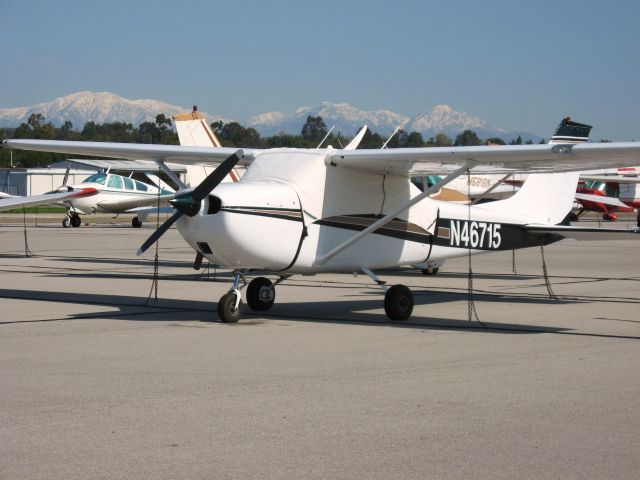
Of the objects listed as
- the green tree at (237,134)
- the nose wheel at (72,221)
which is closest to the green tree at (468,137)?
the green tree at (237,134)

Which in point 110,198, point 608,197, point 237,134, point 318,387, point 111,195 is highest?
point 318,387

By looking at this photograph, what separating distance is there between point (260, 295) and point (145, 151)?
3.38 meters

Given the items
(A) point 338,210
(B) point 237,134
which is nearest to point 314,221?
(A) point 338,210

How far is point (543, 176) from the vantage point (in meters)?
16.6

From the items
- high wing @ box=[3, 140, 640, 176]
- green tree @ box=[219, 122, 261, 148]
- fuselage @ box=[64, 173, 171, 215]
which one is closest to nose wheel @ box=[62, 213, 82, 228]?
fuselage @ box=[64, 173, 171, 215]

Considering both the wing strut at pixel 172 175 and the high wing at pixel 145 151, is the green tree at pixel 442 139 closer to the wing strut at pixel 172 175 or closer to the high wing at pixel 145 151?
the high wing at pixel 145 151

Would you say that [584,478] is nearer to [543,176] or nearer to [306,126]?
[543,176]

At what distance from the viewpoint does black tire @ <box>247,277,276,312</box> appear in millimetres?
13391

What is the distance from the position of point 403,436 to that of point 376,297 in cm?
939

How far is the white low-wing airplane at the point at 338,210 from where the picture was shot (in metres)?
11.4

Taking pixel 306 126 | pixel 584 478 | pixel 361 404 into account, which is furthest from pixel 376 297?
pixel 306 126

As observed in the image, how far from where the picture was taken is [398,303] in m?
12.8

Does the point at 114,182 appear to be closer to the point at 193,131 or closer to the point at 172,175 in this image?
the point at 193,131

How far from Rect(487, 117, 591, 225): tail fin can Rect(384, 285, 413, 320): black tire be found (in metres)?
3.54
